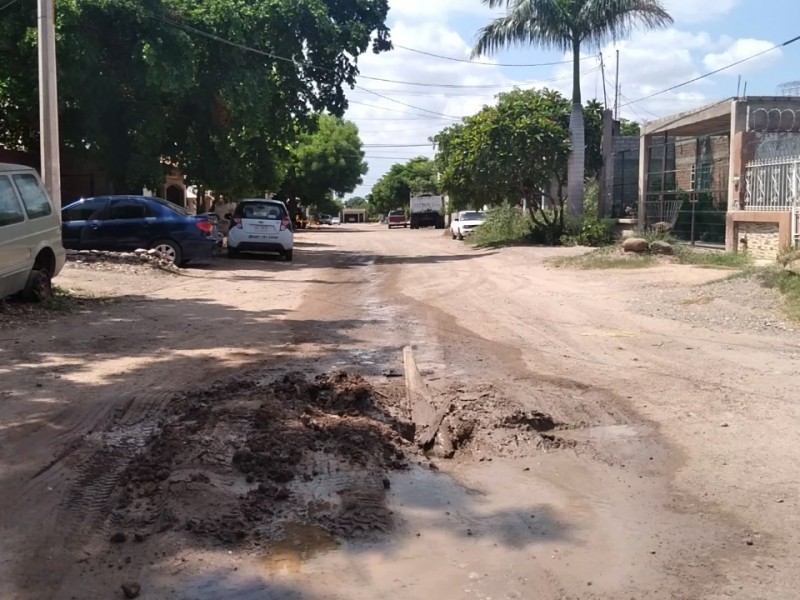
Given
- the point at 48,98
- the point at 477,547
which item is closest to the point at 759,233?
the point at 48,98

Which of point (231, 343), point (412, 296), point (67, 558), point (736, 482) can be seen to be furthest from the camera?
point (412, 296)

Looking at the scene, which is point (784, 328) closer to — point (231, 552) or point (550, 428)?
point (550, 428)

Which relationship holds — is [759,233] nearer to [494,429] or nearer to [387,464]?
[494,429]

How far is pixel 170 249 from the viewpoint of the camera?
748 inches

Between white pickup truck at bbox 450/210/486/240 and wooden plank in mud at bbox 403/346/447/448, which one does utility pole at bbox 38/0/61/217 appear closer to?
wooden plank in mud at bbox 403/346/447/448

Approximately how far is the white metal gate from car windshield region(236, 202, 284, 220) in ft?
37.7

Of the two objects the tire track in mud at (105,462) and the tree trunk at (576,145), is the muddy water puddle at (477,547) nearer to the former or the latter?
the tire track in mud at (105,462)

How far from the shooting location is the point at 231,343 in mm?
9461

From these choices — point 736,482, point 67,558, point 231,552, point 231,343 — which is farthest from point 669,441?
point 231,343

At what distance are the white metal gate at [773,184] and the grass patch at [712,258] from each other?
4.20 ft

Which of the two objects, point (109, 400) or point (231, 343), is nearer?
point (109, 400)

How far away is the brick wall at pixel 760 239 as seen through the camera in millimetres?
19062

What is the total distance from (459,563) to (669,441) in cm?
257

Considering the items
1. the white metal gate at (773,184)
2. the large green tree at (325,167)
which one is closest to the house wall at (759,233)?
the white metal gate at (773,184)
